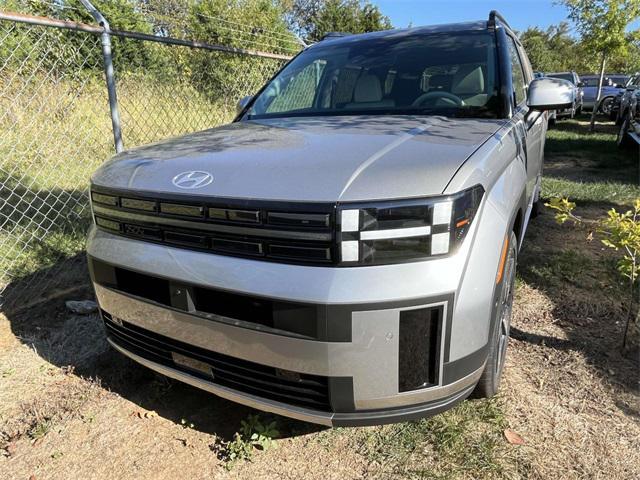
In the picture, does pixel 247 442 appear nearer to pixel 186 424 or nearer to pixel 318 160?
pixel 186 424

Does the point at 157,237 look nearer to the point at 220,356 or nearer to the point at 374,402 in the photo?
the point at 220,356

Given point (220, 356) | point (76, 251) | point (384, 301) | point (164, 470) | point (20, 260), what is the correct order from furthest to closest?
point (76, 251) → point (20, 260) → point (164, 470) → point (220, 356) → point (384, 301)

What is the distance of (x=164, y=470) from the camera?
80.7 inches

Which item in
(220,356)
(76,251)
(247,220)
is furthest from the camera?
(76,251)

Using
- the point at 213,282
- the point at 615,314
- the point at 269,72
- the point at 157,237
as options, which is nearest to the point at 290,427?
the point at 213,282

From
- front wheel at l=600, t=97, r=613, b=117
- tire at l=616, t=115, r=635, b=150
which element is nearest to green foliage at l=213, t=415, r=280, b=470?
tire at l=616, t=115, r=635, b=150

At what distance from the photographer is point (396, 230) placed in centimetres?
152

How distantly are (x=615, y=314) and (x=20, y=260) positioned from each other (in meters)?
4.70

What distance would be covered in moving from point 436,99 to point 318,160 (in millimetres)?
1269

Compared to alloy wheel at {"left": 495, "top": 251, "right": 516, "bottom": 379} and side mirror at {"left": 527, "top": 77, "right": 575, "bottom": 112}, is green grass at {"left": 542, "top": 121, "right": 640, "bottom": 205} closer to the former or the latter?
side mirror at {"left": 527, "top": 77, "right": 575, "bottom": 112}

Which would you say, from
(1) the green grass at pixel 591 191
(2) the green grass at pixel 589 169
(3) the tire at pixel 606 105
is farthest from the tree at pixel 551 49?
(1) the green grass at pixel 591 191

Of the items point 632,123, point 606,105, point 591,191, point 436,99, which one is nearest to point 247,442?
point 436,99

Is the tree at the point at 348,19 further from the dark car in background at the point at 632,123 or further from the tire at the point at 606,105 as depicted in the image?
the dark car in background at the point at 632,123

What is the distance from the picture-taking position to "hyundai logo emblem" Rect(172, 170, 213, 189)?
5.84 ft
